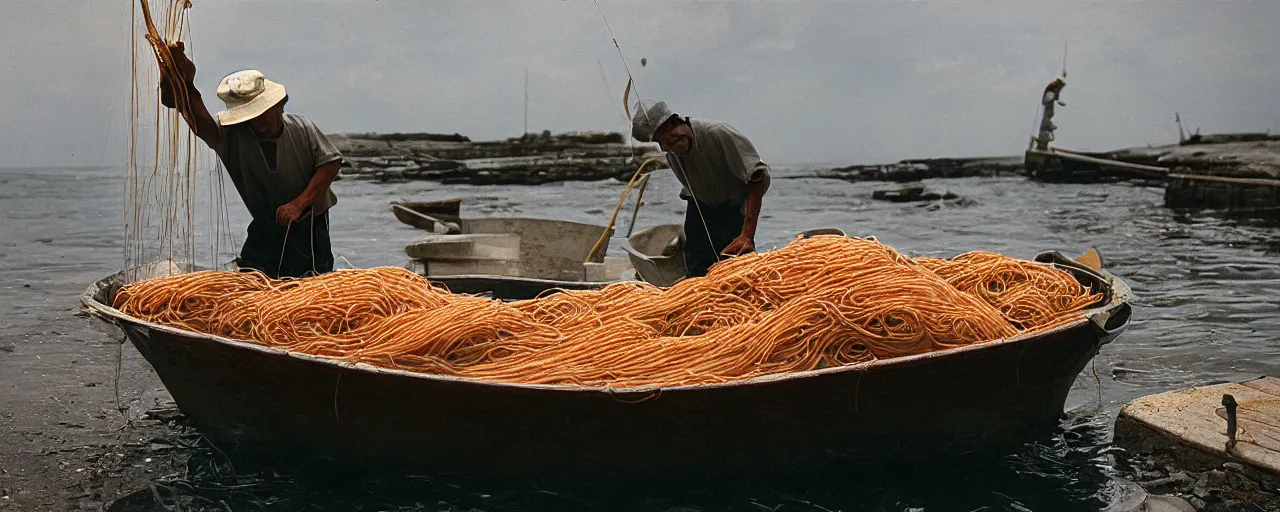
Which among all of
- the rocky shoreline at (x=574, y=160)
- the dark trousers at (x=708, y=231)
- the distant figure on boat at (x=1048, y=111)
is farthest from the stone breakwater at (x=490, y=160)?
the dark trousers at (x=708, y=231)

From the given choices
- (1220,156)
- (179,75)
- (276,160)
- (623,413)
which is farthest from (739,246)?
(1220,156)

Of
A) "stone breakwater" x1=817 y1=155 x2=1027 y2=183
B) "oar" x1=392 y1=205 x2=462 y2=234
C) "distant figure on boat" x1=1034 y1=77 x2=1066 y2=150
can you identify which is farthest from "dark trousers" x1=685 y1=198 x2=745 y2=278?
"stone breakwater" x1=817 y1=155 x2=1027 y2=183

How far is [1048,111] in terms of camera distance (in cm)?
2519

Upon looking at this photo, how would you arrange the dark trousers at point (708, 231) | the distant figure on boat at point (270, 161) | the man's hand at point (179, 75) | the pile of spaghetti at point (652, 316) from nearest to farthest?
the pile of spaghetti at point (652, 316) → the man's hand at point (179, 75) → the distant figure on boat at point (270, 161) → the dark trousers at point (708, 231)

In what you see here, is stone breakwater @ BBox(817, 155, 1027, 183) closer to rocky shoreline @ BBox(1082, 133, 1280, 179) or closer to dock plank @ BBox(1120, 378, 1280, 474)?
rocky shoreline @ BBox(1082, 133, 1280, 179)

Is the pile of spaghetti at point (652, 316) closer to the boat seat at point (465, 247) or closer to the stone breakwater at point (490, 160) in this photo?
the boat seat at point (465, 247)

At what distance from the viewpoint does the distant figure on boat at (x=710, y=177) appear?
4551 mm

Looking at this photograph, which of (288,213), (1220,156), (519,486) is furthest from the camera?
(1220,156)

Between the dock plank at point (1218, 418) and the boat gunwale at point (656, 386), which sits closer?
the boat gunwale at point (656, 386)

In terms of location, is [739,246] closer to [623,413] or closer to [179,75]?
[623,413]

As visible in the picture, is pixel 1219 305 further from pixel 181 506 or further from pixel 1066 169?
pixel 1066 169

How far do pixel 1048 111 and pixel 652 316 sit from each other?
24.7 metres

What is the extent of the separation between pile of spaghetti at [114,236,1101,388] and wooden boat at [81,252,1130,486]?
94 millimetres

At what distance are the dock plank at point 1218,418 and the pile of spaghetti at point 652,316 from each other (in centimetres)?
55
